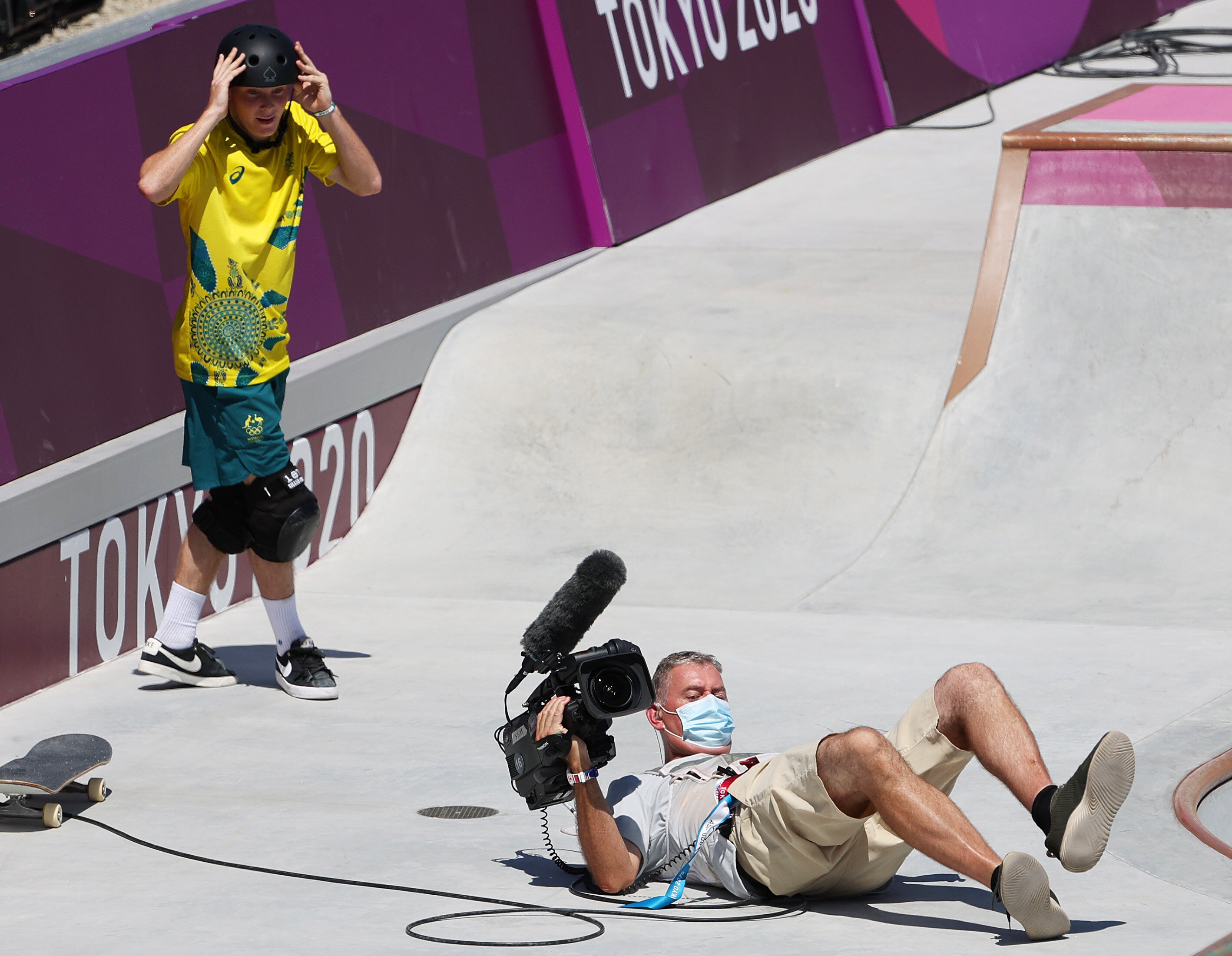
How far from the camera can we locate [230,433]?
627cm

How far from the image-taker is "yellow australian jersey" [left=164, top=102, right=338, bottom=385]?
6168mm

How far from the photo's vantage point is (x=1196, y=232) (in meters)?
A: 8.49

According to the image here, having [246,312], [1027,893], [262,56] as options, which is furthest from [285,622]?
[1027,893]

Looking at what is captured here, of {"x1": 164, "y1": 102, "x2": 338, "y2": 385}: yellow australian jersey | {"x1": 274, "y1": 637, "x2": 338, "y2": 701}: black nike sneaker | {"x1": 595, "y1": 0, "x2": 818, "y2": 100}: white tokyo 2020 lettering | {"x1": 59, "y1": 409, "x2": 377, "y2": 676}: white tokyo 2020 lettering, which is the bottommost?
{"x1": 274, "y1": 637, "x2": 338, "y2": 701}: black nike sneaker

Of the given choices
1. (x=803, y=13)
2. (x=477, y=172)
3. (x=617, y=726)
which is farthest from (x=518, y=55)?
(x=617, y=726)

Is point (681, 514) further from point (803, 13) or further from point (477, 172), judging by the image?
point (803, 13)

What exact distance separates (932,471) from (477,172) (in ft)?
9.97

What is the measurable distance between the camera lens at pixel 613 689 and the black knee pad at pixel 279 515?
2.27 meters

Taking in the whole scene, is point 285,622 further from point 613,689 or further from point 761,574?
point 613,689

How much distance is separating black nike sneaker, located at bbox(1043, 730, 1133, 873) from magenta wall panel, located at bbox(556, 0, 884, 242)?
6907 millimetres

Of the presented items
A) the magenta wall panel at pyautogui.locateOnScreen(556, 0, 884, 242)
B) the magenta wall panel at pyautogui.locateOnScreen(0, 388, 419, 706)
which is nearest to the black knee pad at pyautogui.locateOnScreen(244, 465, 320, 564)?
the magenta wall panel at pyautogui.locateOnScreen(0, 388, 419, 706)

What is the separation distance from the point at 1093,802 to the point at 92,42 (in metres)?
5.48

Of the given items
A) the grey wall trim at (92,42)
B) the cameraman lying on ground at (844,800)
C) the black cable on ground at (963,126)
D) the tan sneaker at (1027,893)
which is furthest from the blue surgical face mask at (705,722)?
the black cable on ground at (963,126)

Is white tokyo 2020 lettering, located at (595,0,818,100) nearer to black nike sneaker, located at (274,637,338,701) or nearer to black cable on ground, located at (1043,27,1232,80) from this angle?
black cable on ground, located at (1043,27,1232,80)
